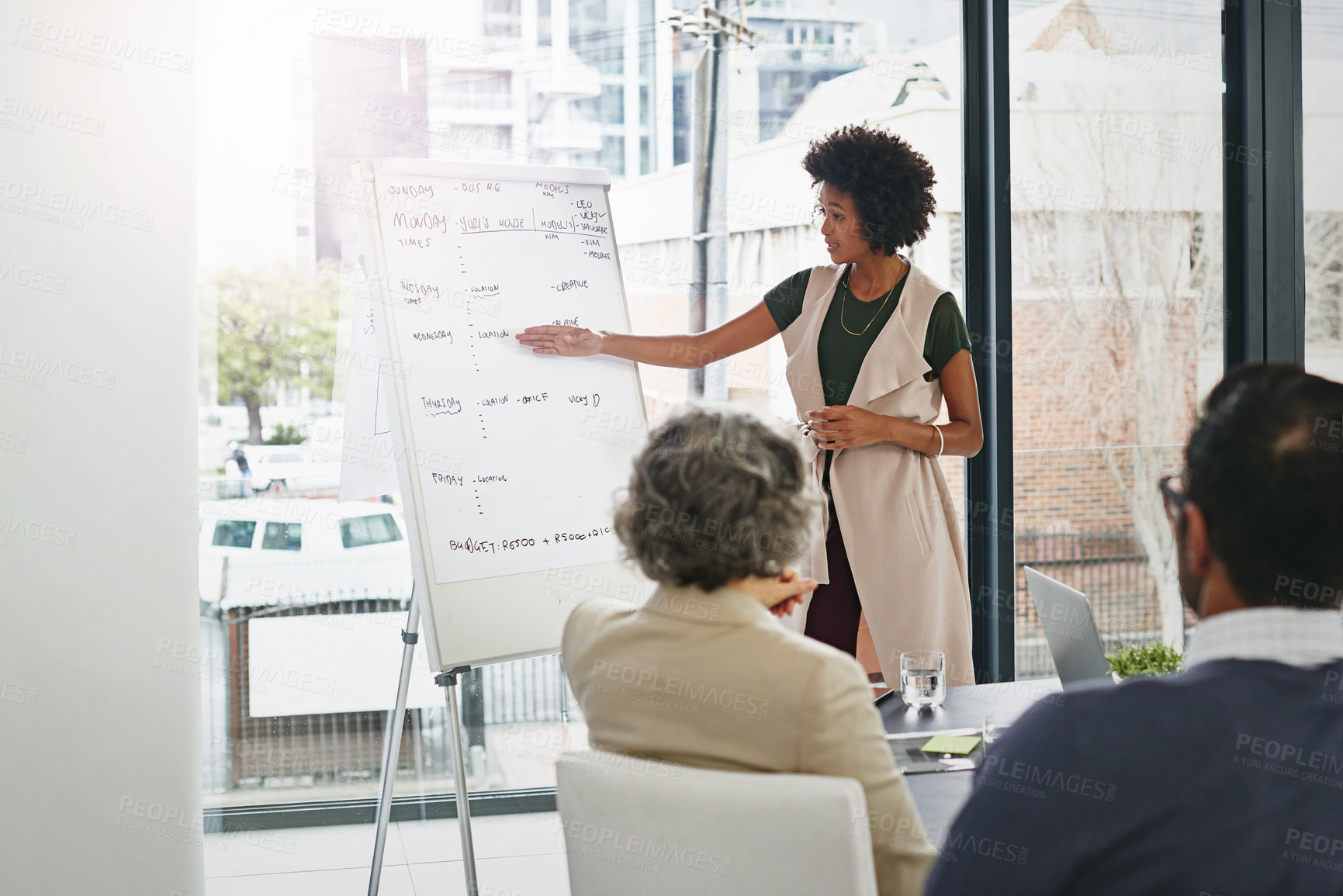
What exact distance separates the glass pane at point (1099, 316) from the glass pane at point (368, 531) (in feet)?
6.00

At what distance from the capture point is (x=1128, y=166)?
9.59 feet

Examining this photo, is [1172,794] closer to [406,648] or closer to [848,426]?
[848,426]

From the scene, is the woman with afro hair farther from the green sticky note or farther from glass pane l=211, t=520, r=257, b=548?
glass pane l=211, t=520, r=257, b=548

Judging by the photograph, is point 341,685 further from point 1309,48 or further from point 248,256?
point 1309,48

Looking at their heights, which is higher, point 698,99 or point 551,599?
point 698,99

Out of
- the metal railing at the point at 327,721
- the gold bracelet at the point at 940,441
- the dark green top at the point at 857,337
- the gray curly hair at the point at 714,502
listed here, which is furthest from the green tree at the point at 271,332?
the gray curly hair at the point at 714,502

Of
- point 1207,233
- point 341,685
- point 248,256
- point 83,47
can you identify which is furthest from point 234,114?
point 1207,233

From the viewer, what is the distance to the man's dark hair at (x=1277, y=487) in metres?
0.85

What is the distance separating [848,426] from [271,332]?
1.62 m

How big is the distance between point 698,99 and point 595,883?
2481 mm

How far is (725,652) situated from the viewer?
1.12 metres

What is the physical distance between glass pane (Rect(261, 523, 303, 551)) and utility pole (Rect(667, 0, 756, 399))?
1.21 meters

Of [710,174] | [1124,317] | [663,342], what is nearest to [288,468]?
[663,342]

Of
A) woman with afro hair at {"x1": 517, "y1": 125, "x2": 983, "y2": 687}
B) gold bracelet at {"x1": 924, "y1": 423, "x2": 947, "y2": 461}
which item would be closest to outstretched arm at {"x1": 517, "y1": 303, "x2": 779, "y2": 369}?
woman with afro hair at {"x1": 517, "y1": 125, "x2": 983, "y2": 687}
